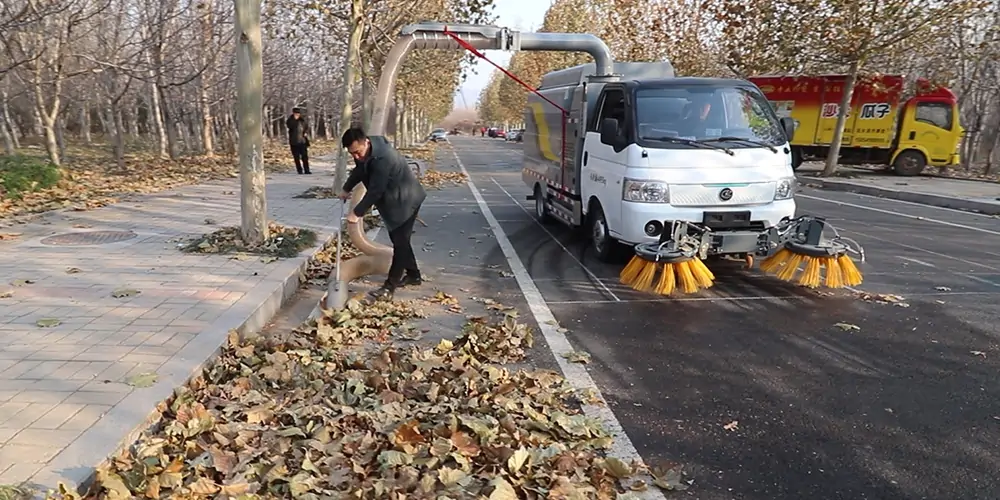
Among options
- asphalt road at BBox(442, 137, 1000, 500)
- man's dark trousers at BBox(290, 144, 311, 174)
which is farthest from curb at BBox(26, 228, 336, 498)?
man's dark trousers at BBox(290, 144, 311, 174)

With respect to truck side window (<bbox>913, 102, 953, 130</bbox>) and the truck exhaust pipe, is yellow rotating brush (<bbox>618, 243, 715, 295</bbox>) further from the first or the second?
truck side window (<bbox>913, 102, 953, 130</bbox>)

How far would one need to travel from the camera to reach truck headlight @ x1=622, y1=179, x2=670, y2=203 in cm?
661

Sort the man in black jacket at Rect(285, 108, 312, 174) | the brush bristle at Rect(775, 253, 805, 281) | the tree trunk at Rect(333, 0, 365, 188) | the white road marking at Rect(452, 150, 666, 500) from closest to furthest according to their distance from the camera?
1. the white road marking at Rect(452, 150, 666, 500)
2. the brush bristle at Rect(775, 253, 805, 281)
3. the tree trunk at Rect(333, 0, 365, 188)
4. the man in black jacket at Rect(285, 108, 312, 174)

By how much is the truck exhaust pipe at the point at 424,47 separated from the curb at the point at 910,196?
30.7ft

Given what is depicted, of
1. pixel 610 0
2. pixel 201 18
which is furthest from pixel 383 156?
pixel 610 0

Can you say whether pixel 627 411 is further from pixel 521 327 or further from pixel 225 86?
pixel 225 86

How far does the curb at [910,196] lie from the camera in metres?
13.4

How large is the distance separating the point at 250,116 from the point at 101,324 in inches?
128

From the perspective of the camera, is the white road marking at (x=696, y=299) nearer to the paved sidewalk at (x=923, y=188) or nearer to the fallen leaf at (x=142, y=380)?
the fallen leaf at (x=142, y=380)

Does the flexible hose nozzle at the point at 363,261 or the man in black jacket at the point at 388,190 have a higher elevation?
the man in black jacket at the point at 388,190

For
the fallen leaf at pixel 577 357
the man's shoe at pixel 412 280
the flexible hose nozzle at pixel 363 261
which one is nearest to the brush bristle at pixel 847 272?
the fallen leaf at pixel 577 357

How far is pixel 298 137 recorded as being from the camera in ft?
59.4

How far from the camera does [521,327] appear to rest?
208 inches

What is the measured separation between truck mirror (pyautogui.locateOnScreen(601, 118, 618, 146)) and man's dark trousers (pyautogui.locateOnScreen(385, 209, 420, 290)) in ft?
7.52
